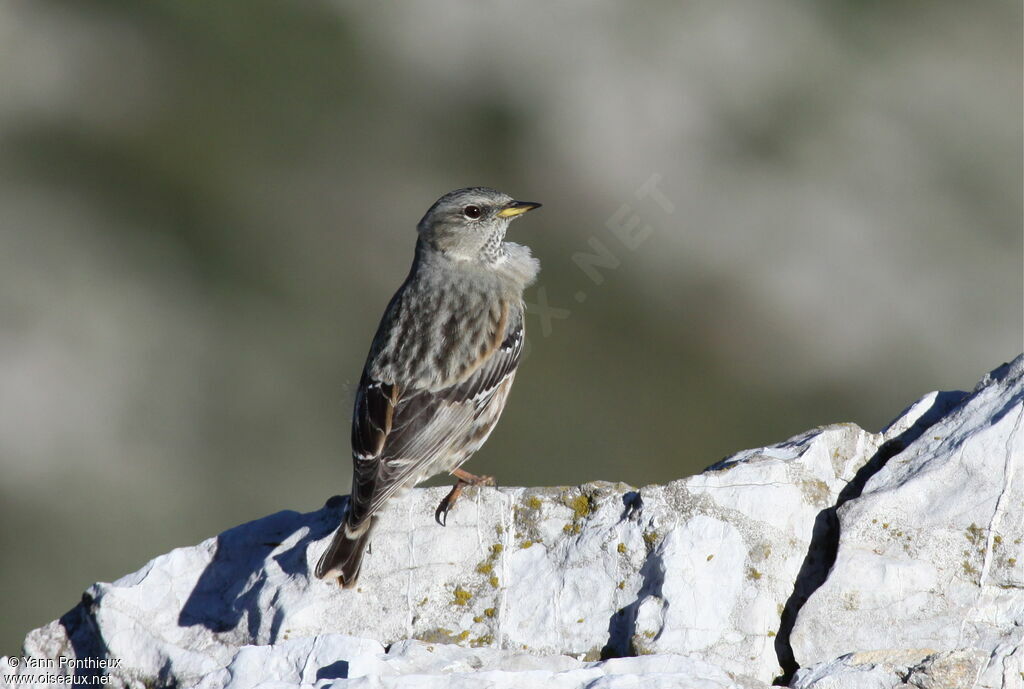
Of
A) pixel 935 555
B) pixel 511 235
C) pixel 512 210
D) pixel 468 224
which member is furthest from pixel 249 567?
pixel 511 235

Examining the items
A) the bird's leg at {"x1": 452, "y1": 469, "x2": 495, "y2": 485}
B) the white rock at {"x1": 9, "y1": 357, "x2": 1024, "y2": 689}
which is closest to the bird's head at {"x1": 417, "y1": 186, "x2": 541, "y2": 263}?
the bird's leg at {"x1": 452, "y1": 469, "x2": 495, "y2": 485}

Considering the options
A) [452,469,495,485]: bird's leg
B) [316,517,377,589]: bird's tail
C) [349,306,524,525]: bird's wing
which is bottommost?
[316,517,377,589]: bird's tail

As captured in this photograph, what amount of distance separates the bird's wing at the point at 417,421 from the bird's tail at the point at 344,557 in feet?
0.70

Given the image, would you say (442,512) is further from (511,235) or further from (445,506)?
(511,235)

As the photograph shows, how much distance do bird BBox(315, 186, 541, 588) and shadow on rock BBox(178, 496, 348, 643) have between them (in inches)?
20.0

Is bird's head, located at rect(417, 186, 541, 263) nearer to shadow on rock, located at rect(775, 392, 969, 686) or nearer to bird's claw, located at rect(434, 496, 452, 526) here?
bird's claw, located at rect(434, 496, 452, 526)

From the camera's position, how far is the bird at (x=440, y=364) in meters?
7.97

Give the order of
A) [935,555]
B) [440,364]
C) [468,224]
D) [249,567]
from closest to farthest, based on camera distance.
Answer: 1. [935,555]
2. [249,567]
3. [440,364]
4. [468,224]

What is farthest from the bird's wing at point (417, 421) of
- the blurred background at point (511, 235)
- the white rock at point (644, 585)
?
the blurred background at point (511, 235)

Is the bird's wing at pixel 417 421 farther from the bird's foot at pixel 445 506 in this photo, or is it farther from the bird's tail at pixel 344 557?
the bird's foot at pixel 445 506

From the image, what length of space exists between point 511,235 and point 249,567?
48.3ft

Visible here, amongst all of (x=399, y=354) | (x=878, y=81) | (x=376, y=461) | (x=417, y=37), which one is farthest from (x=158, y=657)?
(x=878, y=81)

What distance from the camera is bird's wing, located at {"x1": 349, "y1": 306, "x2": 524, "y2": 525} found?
8.04 meters

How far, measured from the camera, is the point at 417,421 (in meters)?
8.70
